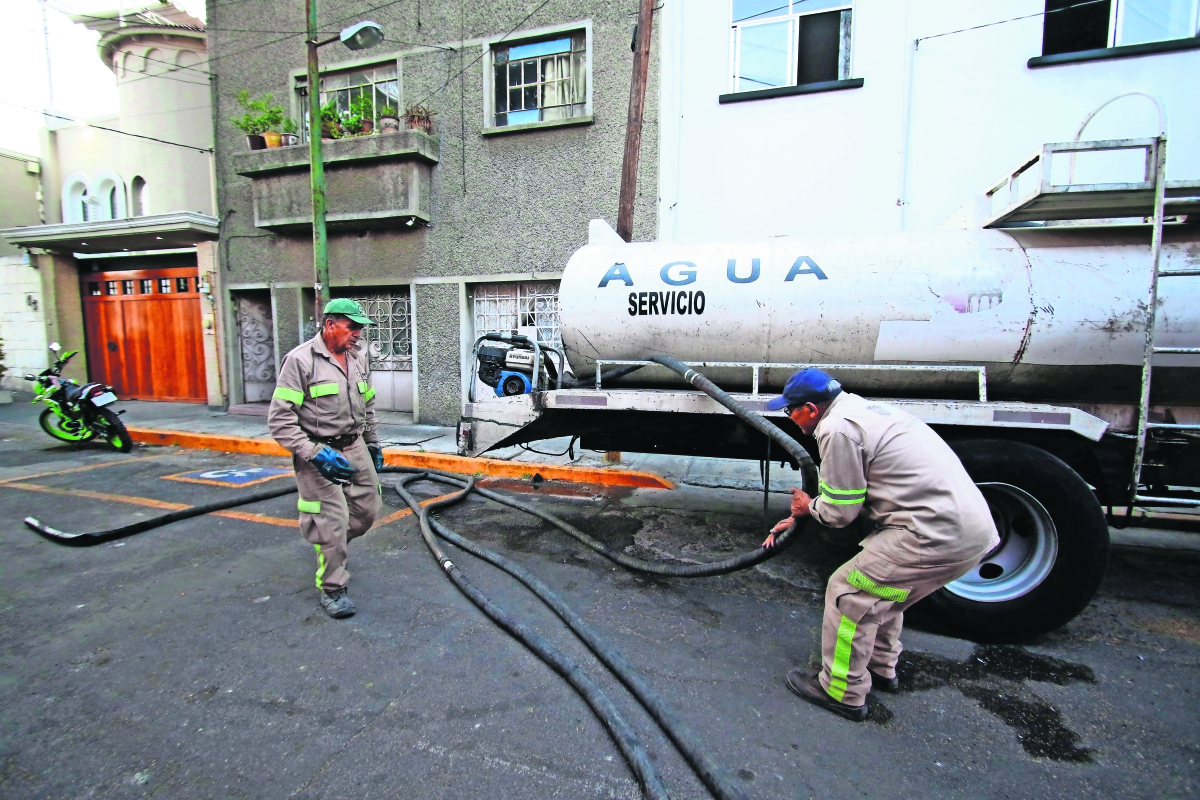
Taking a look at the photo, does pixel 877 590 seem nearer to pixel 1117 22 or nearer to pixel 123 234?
pixel 1117 22

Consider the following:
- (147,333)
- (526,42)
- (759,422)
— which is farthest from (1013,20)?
(147,333)

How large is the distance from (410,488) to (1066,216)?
18.8 feet

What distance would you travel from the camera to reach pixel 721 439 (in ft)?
13.5

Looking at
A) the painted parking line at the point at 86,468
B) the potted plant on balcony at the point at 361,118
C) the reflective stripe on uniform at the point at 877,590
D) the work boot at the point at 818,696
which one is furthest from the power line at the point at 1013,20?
the painted parking line at the point at 86,468

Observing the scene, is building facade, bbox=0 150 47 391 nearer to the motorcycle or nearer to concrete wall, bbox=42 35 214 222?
concrete wall, bbox=42 35 214 222

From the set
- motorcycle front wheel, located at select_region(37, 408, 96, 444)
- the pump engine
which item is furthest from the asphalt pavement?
motorcycle front wheel, located at select_region(37, 408, 96, 444)

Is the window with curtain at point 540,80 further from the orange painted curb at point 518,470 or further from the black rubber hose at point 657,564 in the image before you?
the black rubber hose at point 657,564

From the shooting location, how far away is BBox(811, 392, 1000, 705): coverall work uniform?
2.29 m

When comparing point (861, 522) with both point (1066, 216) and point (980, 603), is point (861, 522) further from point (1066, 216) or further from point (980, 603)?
point (1066, 216)

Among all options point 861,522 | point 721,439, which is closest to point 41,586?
point 721,439

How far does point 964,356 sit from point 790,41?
19.0 feet

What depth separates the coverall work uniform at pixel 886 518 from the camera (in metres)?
2.29

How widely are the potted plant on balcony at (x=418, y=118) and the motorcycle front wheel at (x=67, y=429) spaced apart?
6242mm

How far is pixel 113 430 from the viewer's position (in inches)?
303
